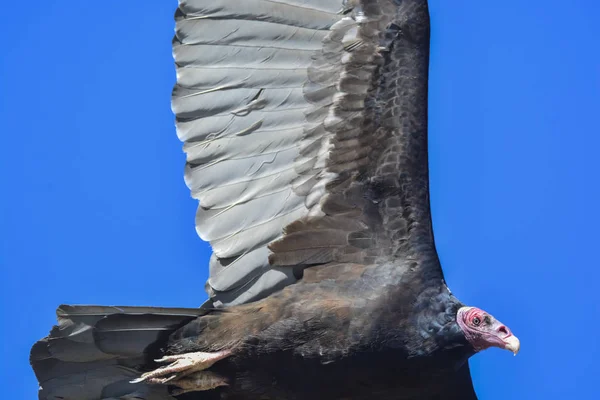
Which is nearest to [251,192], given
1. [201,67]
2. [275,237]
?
[275,237]

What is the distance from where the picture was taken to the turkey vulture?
4605 mm

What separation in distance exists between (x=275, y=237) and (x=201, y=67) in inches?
43.5

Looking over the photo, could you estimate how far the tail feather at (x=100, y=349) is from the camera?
4.62 m

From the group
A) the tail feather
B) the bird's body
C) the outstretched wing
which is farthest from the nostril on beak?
the tail feather

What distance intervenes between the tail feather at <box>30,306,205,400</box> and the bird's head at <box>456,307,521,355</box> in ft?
4.93

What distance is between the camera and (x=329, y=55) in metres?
4.96

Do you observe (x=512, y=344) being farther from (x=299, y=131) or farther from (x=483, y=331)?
(x=299, y=131)

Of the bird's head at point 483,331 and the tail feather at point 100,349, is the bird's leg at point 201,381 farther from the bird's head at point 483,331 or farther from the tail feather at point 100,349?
the bird's head at point 483,331

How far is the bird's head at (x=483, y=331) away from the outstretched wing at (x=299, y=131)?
18.3 inches

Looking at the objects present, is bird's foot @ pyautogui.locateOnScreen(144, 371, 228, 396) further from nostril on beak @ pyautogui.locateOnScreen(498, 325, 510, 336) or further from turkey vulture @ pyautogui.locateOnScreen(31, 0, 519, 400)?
nostril on beak @ pyautogui.locateOnScreen(498, 325, 510, 336)

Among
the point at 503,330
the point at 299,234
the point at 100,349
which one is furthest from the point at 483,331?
the point at 100,349

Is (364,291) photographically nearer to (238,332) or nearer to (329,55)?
(238,332)

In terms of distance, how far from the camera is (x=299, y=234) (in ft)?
16.5

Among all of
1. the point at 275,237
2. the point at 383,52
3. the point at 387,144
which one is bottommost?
the point at 275,237
